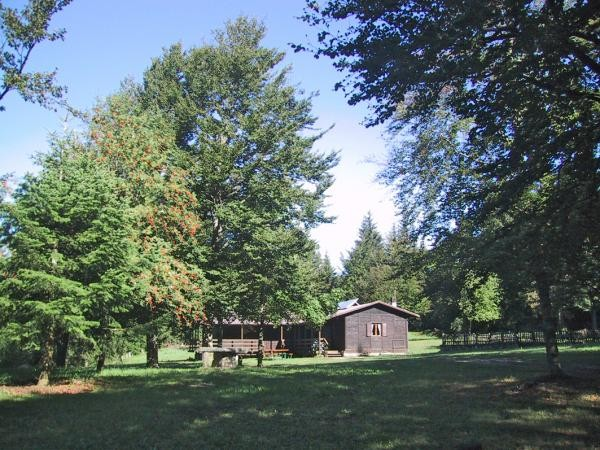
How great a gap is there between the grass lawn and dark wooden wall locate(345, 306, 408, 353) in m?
25.8

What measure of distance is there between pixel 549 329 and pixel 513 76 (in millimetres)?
8622

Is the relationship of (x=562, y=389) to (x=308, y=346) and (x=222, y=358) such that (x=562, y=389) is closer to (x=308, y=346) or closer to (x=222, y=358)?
(x=222, y=358)

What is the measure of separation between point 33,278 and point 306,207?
19.4m

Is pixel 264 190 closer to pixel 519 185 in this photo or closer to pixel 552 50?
pixel 519 185

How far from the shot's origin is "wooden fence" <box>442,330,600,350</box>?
3384 cm

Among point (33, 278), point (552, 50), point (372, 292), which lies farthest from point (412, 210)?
point (372, 292)

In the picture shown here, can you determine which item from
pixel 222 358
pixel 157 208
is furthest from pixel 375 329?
pixel 157 208

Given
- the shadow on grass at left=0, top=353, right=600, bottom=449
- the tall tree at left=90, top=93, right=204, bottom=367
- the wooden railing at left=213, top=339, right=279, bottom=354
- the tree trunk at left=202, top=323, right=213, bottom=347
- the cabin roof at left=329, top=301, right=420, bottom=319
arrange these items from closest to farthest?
the shadow on grass at left=0, top=353, right=600, bottom=449 < the tall tree at left=90, top=93, right=204, bottom=367 < the tree trunk at left=202, top=323, right=213, bottom=347 < the wooden railing at left=213, top=339, right=279, bottom=354 < the cabin roof at left=329, top=301, right=420, bottom=319

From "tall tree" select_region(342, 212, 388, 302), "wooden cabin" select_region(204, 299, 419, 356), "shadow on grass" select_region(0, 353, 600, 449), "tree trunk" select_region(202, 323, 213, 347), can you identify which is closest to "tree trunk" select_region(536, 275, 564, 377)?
"shadow on grass" select_region(0, 353, 600, 449)

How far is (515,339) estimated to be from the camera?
123ft

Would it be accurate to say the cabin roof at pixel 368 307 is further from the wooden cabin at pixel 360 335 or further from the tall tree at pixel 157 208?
the tall tree at pixel 157 208

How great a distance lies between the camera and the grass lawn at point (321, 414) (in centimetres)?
781

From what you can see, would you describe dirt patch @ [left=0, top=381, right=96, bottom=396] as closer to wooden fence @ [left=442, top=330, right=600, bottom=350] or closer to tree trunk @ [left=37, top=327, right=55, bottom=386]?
tree trunk @ [left=37, top=327, right=55, bottom=386]

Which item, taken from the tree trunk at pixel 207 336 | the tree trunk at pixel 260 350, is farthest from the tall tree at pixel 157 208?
the tree trunk at pixel 260 350
